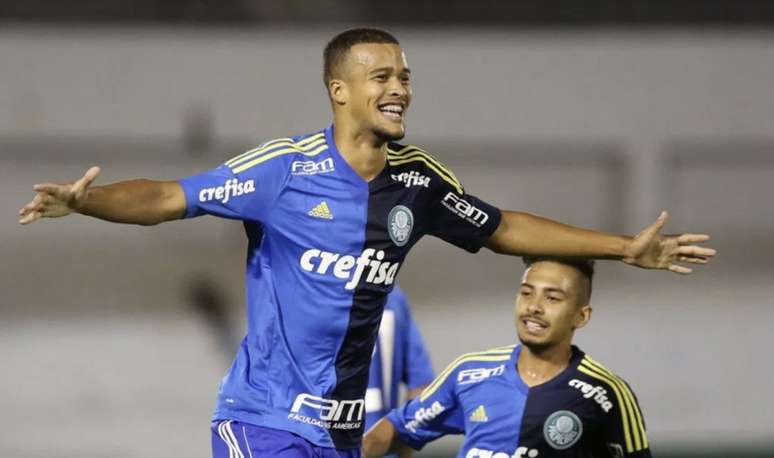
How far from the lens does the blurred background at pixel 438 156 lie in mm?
12523

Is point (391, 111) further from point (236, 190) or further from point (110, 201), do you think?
point (110, 201)

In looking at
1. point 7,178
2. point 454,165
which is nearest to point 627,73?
point 454,165

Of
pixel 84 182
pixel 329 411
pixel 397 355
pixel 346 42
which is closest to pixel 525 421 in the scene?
pixel 329 411

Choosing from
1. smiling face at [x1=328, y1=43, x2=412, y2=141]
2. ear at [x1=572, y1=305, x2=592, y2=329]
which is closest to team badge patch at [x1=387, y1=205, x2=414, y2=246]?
smiling face at [x1=328, y1=43, x2=412, y2=141]

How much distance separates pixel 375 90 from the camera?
515 centimetres

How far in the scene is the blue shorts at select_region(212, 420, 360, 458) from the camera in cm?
498

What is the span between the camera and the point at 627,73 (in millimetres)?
13758

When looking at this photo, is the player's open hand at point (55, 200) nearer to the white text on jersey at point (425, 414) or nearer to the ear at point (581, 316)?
the white text on jersey at point (425, 414)

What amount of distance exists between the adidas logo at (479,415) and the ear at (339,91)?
58.2 inches

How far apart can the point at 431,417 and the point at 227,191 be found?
5.32 feet

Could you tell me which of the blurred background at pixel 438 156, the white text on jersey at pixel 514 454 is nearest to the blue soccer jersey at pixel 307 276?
the white text on jersey at pixel 514 454

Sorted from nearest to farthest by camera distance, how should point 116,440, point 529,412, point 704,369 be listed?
point 529,412 → point 116,440 → point 704,369

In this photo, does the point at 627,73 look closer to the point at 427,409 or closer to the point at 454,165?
the point at 454,165

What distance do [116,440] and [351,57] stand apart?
7.67 metres
